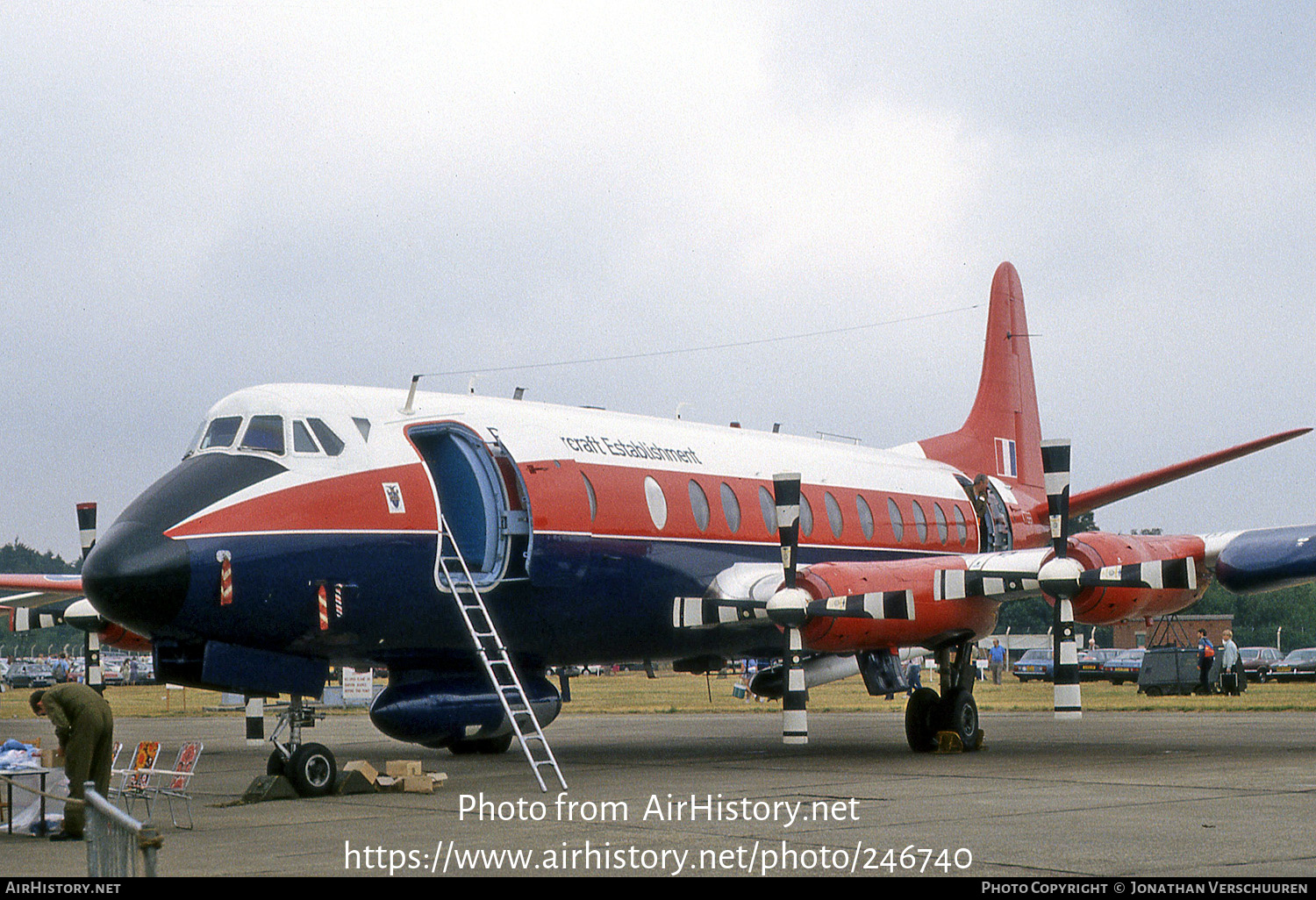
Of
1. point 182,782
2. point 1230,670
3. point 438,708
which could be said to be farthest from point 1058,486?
point 1230,670

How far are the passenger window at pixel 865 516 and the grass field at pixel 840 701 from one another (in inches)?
529

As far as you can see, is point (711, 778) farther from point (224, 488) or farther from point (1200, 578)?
point (1200, 578)

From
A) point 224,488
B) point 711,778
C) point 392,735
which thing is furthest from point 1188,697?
point 224,488

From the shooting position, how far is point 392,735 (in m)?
15.0

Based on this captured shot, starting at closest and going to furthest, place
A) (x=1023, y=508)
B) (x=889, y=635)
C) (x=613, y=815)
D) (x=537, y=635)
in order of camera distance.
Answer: (x=613, y=815), (x=537, y=635), (x=889, y=635), (x=1023, y=508)

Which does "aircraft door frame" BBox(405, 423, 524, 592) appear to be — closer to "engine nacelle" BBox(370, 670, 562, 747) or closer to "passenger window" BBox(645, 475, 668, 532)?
"engine nacelle" BBox(370, 670, 562, 747)

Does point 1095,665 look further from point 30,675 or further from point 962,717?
point 30,675

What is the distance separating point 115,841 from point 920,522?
1661cm

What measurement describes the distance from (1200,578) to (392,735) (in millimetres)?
10385

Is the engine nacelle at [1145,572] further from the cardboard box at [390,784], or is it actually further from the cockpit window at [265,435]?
the cockpit window at [265,435]

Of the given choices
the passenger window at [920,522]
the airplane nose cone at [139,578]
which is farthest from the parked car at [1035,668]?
the airplane nose cone at [139,578]

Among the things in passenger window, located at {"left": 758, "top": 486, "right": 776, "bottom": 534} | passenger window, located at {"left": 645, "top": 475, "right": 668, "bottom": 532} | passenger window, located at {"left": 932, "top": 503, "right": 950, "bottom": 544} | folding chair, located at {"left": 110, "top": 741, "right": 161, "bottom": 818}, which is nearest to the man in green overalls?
folding chair, located at {"left": 110, "top": 741, "right": 161, "bottom": 818}

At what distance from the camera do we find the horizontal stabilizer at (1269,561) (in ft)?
55.7

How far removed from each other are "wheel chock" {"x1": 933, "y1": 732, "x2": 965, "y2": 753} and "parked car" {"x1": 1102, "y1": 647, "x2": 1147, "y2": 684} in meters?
31.7
